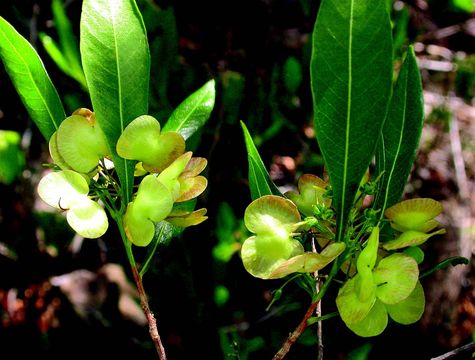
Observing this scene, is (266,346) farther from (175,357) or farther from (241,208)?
(241,208)

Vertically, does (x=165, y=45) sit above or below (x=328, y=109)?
below

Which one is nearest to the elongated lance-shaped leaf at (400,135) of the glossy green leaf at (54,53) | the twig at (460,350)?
the twig at (460,350)

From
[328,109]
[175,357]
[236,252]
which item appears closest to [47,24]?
[236,252]

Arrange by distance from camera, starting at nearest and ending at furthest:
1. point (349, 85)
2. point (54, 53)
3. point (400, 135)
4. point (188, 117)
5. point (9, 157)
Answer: point (349, 85) → point (400, 135) → point (188, 117) → point (54, 53) → point (9, 157)

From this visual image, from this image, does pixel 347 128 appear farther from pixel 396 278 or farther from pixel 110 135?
pixel 110 135

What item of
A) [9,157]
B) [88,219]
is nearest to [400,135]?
[88,219]

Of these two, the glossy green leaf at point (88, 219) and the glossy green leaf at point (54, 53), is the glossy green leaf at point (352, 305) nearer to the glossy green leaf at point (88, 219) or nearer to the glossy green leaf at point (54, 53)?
the glossy green leaf at point (88, 219)

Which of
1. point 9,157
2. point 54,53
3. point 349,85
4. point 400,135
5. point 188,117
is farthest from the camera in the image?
point 9,157
